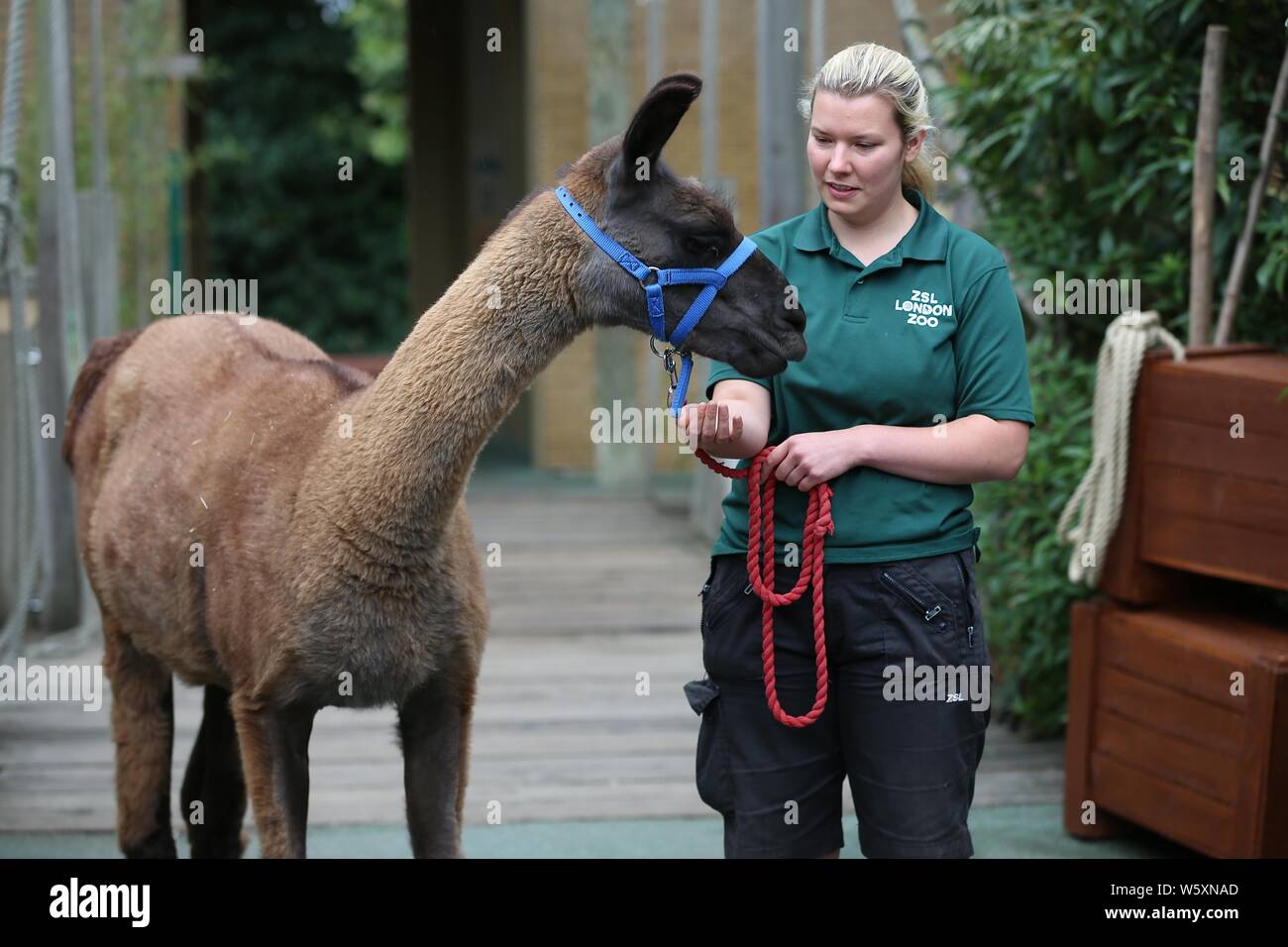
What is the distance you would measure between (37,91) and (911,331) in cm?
529

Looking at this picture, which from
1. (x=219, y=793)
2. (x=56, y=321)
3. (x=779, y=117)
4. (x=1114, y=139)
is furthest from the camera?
(x=779, y=117)

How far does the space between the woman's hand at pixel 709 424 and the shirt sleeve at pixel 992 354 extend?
42 cm

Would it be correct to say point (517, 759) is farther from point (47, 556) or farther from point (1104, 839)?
point (47, 556)

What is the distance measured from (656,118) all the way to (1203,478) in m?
2.02

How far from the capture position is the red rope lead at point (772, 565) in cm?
268

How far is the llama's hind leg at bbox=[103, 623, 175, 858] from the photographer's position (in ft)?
13.1

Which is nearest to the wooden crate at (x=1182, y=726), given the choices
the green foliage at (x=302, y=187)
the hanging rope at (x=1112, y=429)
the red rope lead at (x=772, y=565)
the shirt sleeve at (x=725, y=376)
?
the hanging rope at (x=1112, y=429)

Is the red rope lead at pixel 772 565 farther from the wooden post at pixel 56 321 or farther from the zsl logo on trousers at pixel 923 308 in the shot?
the wooden post at pixel 56 321

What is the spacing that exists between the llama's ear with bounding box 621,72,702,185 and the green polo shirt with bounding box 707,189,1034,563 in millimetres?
362

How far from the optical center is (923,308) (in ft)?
8.84

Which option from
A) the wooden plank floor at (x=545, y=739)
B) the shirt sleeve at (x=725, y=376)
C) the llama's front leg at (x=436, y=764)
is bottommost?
the wooden plank floor at (x=545, y=739)

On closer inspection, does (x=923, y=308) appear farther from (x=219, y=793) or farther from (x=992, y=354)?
(x=219, y=793)

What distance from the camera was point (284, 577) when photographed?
3.12 metres

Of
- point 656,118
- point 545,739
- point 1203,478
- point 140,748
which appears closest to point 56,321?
point 545,739
